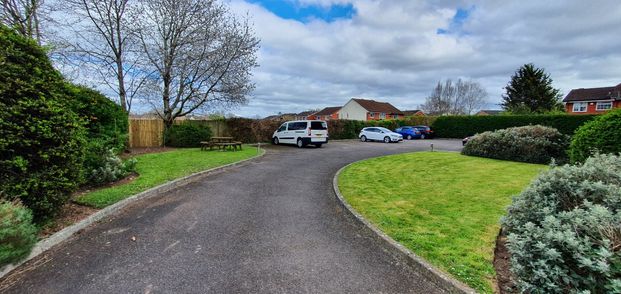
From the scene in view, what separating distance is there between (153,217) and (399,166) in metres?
9.04

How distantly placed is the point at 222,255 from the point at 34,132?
138 inches

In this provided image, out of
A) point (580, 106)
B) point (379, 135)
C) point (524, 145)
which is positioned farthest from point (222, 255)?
point (580, 106)

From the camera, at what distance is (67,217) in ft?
16.0

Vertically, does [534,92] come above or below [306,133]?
above

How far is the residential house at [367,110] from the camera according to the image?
61.3 m

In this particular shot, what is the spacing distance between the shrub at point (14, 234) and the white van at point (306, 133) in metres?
16.1

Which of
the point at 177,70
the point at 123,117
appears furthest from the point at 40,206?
the point at 177,70

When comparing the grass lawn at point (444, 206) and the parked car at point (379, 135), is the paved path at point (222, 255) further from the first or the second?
the parked car at point (379, 135)

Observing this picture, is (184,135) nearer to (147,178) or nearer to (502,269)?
(147,178)

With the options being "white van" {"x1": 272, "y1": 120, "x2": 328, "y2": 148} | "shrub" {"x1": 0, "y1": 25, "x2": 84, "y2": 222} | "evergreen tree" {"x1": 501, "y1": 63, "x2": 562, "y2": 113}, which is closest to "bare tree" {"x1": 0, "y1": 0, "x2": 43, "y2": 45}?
"shrub" {"x1": 0, "y1": 25, "x2": 84, "y2": 222}

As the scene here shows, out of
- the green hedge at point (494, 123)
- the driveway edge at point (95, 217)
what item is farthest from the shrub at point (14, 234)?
the green hedge at point (494, 123)

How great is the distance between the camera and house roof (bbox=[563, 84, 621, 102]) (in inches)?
1428

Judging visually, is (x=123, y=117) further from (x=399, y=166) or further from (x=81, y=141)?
(x=399, y=166)

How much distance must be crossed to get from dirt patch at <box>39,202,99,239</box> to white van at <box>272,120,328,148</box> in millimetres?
14482
